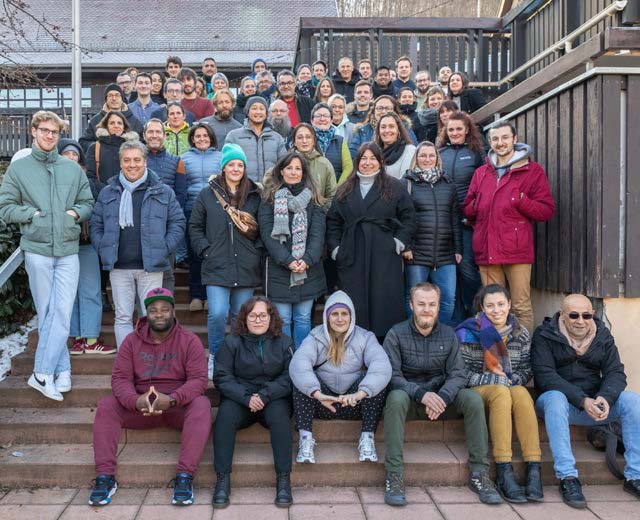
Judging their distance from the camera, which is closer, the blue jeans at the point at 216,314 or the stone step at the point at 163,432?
the stone step at the point at 163,432

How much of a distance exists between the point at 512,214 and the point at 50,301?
12.6ft

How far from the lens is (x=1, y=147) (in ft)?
51.8

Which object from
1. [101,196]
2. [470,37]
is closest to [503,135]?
[101,196]

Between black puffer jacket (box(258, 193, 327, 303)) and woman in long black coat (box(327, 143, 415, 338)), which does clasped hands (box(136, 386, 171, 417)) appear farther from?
woman in long black coat (box(327, 143, 415, 338))

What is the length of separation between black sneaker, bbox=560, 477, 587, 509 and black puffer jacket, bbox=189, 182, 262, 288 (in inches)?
109

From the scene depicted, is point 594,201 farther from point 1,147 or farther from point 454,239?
point 1,147

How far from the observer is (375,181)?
5402mm

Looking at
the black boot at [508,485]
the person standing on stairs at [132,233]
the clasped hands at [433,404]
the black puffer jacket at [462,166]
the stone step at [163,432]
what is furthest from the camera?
the black puffer jacket at [462,166]

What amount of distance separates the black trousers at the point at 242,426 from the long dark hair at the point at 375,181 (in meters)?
1.91

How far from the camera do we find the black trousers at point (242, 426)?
4.23m

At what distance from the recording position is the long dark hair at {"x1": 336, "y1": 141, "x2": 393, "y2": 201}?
17.6 ft

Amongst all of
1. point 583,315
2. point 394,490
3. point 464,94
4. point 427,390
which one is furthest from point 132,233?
point 464,94

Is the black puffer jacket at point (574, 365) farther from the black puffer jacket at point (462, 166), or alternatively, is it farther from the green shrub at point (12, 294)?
the green shrub at point (12, 294)

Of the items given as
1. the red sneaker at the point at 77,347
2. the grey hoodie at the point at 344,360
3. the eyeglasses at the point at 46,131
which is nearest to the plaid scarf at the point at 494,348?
the grey hoodie at the point at 344,360
